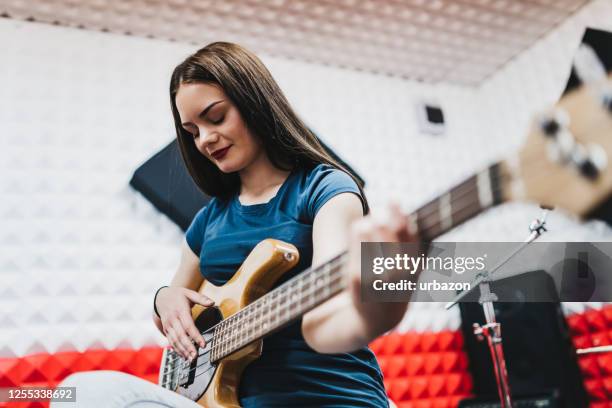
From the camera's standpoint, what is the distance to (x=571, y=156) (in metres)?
0.52

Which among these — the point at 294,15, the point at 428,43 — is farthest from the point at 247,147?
the point at 428,43

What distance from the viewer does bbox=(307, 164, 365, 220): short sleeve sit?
32.3 inches

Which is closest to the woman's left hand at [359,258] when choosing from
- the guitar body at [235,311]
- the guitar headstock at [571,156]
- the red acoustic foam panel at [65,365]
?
the guitar headstock at [571,156]

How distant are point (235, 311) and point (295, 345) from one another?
128mm

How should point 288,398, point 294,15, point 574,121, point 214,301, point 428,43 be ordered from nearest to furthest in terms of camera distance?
1. point 574,121
2. point 288,398
3. point 214,301
4. point 294,15
5. point 428,43

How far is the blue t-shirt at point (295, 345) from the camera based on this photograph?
31.6 inches

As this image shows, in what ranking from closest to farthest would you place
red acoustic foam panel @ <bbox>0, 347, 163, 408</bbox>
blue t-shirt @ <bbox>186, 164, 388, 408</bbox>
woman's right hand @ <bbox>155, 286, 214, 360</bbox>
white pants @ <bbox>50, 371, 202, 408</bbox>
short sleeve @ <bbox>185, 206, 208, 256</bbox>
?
white pants @ <bbox>50, 371, 202, 408</bbox> → blue t-shirt @ <bbox>186, 164, 388, 408</bbox> → woman's right hand @ <bbox>155, 286, 214, 360</bbox> → short sleeve @ <bbox>185, 206, 208, 256</bbox> → red acoustic foam panel @ <bbox>0, 347, 163, 408</bbox>

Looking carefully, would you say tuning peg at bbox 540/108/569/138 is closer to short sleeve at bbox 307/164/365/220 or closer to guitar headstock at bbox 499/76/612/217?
guitar headstock at bbox 499/76/612/217

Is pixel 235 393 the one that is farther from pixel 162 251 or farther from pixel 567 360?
pixel 567 360

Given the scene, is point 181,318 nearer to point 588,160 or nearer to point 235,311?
point 235,311

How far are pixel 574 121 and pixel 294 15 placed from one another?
6.85ft

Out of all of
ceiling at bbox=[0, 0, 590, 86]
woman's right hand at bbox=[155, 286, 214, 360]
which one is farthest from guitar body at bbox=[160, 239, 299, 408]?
ceiling at bbox=[0, 0, 590, 86]

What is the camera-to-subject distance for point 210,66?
1.01 meters

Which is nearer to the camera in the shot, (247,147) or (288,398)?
(288,398)
